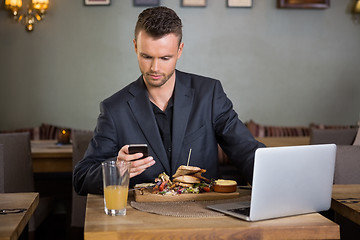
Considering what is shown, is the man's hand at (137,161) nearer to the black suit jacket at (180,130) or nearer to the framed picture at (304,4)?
the black suit jacket at (180,130)

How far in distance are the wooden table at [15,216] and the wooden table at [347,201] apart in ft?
3.60

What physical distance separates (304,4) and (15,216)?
429 centimetres

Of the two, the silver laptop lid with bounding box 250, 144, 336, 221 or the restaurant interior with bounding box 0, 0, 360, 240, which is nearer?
the silver laptop lid with bounding box 250, 144, 336, 221

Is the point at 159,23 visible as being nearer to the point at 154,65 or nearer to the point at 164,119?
the point at 154,65

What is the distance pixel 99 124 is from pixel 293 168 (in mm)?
989

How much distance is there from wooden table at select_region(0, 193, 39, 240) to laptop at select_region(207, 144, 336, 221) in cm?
62

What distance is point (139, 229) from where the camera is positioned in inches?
58.4

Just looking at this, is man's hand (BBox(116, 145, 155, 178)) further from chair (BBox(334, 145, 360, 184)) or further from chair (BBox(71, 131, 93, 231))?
chair (BBox(71, 131, 93, 231))

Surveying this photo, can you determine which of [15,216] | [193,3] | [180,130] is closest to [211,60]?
[193,3]

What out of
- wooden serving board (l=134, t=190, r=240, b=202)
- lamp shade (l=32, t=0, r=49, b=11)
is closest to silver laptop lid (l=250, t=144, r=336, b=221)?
wooden serving board (l=134, t=190, r=240, b=202)

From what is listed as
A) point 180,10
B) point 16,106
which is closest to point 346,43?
point 180,10

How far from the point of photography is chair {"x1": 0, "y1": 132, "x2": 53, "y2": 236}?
3.21 m

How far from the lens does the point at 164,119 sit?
238 centimetres

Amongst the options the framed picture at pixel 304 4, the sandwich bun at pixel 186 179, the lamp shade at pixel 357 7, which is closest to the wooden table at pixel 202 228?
the sandwich bun at pixel 186 179
